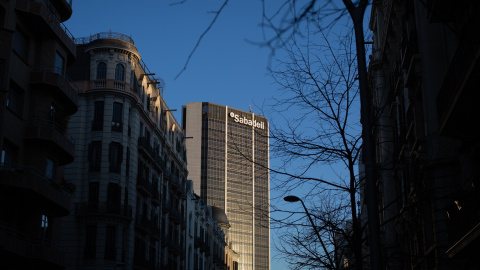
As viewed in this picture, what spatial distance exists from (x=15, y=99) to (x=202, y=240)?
49.1 metres

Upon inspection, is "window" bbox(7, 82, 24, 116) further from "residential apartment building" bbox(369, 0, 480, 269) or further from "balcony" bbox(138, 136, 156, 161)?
"balcony" bbox(138, 136, 156, 161)

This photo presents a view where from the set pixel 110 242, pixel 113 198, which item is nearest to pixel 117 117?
pixel 113 198

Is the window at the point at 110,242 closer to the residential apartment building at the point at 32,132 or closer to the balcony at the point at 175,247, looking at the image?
the residential apartment building at the point at 32,132

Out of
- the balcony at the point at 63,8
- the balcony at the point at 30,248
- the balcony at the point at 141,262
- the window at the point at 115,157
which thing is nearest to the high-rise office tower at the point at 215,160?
the balcony at the point at 141,262

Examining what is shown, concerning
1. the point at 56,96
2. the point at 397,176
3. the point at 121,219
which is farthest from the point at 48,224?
the point at 397,176

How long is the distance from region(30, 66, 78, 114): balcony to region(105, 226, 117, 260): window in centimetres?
1517

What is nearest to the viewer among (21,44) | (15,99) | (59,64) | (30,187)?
(30,187)

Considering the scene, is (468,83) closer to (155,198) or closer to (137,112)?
(137,112)

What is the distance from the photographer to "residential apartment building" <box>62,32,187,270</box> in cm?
4553

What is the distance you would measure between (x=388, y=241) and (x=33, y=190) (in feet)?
68.6

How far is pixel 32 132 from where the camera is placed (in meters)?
29.4

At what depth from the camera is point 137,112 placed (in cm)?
5072

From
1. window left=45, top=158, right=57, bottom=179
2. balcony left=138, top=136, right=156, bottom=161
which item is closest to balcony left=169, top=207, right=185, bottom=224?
balcony left=138, top=136, right=156, bottom=161

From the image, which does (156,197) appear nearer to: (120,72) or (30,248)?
(120,72)
